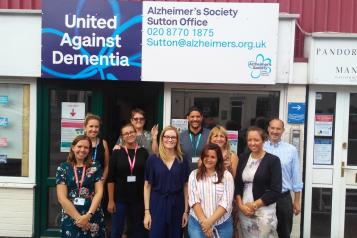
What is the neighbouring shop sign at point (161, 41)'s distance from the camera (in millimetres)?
5500

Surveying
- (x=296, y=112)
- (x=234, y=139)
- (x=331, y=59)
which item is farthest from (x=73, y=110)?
(x=331, y=59)

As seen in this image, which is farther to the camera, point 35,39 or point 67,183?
point 35,39

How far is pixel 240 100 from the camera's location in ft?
19.1

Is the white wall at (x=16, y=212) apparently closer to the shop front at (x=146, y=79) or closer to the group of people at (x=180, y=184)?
the shop front at (x=146, y=79)

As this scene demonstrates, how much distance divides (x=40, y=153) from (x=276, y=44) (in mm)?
3433

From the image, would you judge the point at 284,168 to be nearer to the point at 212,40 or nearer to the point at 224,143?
the point at 224,143

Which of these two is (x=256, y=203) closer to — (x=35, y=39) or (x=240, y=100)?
(x=240, y=100)

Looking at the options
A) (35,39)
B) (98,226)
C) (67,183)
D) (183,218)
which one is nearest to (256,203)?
(183,218)

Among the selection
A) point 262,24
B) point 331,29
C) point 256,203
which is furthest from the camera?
point 331,29

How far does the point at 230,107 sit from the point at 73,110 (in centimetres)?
214

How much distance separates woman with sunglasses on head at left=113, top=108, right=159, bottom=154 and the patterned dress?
118cm

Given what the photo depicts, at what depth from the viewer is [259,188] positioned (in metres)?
4.08

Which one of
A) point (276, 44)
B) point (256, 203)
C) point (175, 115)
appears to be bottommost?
point (256, 203)

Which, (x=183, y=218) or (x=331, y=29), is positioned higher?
(x=331, y=29)
